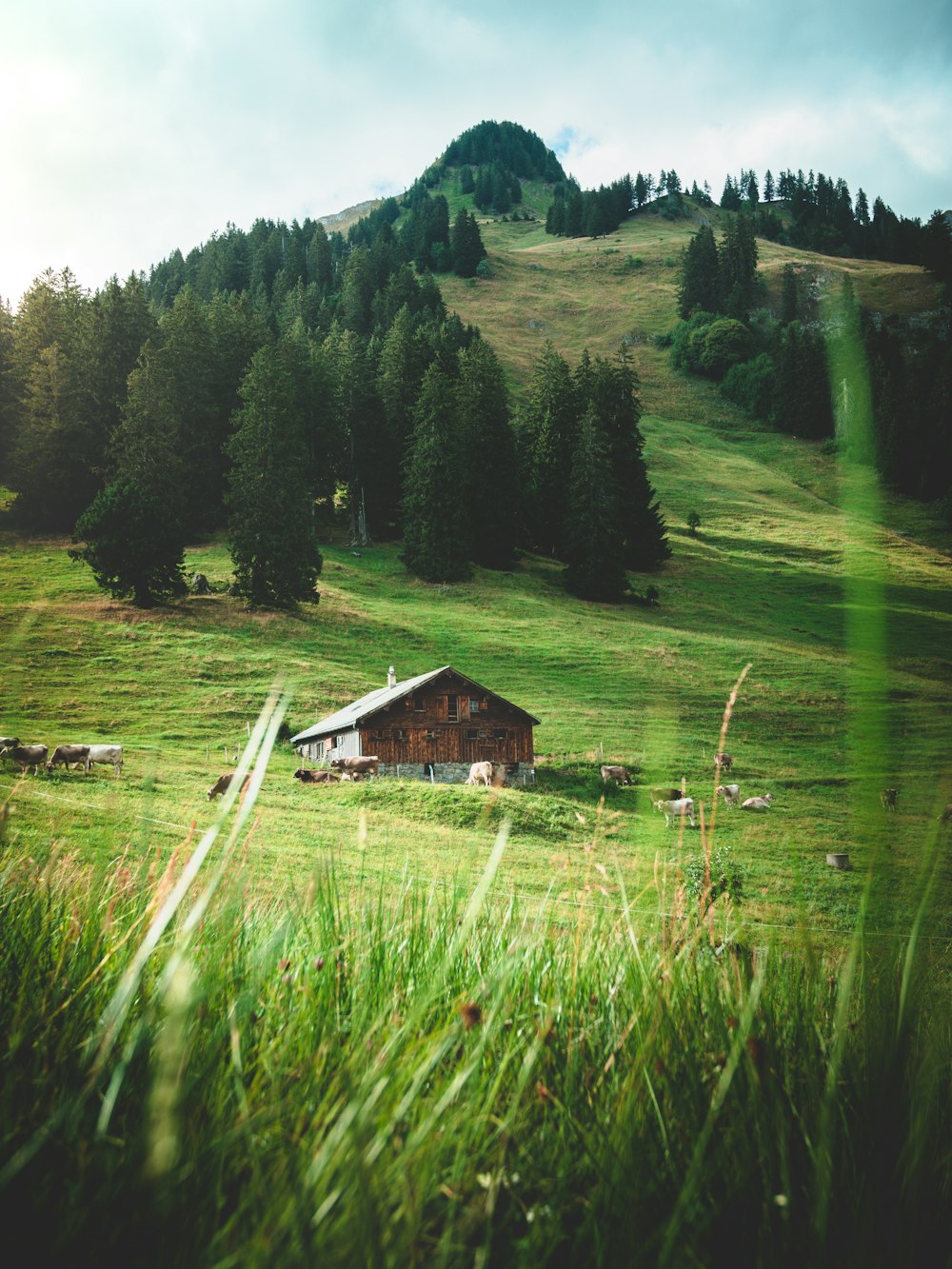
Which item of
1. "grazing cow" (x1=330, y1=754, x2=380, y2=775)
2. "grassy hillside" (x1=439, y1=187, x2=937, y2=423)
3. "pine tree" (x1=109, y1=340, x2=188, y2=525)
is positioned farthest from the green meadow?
"grassy hillside" (x1=439, y1=187, x2=937, y2=423)

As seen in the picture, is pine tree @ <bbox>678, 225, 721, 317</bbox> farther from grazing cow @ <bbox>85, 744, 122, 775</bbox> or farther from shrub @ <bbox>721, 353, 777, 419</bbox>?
grazing cow @ <bbox>85, 744, 122, 775</bbox>

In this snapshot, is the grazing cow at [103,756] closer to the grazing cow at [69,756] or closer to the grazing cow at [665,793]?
the grazing cow at [69,756]

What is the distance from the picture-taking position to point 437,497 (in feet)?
206

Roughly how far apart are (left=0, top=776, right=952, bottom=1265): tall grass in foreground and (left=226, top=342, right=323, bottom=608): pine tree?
1967 inches

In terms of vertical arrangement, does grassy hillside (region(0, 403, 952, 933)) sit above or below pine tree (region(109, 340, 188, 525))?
below

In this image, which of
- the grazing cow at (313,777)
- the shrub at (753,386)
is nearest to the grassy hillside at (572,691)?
the grazing cow at (313,777)

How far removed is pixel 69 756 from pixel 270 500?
31071 millimetres

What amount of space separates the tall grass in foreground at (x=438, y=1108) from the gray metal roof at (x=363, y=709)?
31.8 metres

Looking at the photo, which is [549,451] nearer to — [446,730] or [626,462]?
[626,462]

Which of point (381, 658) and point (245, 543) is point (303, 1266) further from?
point (245, 543)

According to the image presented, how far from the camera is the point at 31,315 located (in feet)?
220

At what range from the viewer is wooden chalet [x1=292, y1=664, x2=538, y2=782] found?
3641cm

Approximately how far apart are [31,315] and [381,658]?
1838 inches

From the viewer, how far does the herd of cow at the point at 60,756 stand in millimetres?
23578
